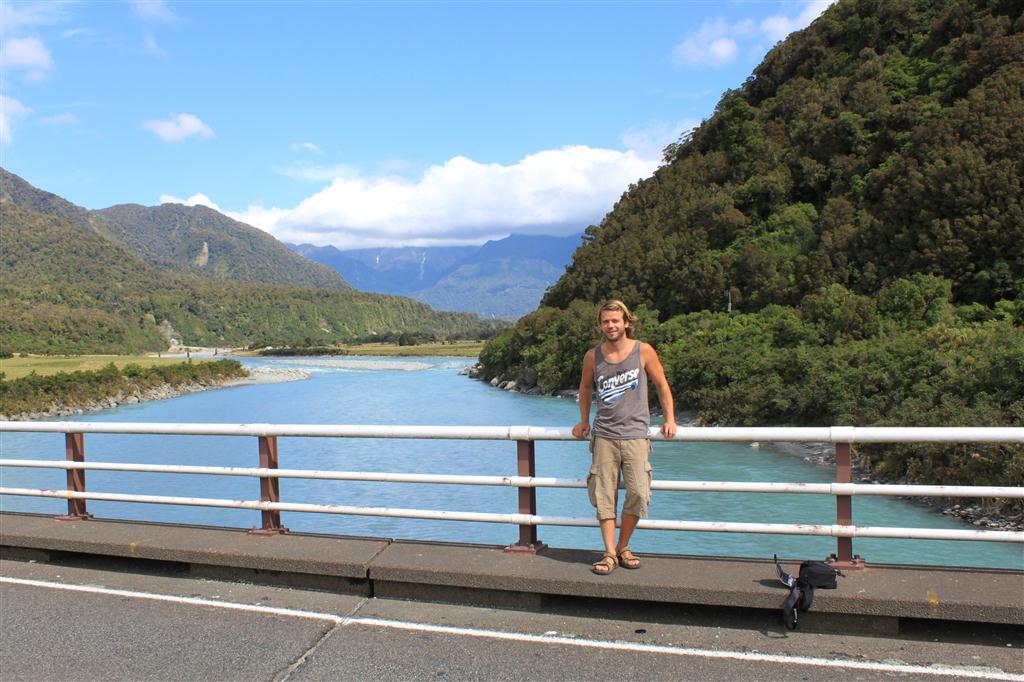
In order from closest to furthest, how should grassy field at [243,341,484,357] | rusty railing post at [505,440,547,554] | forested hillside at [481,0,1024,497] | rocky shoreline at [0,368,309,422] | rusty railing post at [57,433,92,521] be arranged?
rusty railing post at [505,440,547,554] → rusty railing post at [57,433,92,521] → forested hillside at [481,0,1024,497] → rocky shoreline at [0,368,309,422] → grassy field at [243,341,484,357]

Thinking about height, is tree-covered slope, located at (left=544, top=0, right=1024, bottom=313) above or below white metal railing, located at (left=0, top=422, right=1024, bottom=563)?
above

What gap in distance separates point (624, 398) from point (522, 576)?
1.36 m

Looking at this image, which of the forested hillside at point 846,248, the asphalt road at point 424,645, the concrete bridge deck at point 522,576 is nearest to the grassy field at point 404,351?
the forested hillside at point 846,248

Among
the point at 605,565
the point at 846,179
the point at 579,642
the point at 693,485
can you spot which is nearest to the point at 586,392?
the point at 693,485

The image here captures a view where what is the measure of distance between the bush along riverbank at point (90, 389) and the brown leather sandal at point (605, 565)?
5788 cm

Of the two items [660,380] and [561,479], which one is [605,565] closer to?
[561,479]

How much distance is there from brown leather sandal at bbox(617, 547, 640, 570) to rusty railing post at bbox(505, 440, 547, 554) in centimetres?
63

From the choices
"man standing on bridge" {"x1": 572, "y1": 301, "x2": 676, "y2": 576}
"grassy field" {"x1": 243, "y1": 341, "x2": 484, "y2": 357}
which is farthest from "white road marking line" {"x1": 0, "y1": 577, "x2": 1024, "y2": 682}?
"grassy field" {"x1": 243, "y1": 341, "x2": 484, "y2": 357}

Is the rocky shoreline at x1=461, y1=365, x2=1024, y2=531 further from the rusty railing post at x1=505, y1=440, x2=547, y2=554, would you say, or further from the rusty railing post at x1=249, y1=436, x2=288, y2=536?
the rusty railing post at x1=249, y1=436, x2=288, y2=536

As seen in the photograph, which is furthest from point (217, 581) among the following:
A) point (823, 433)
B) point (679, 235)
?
point (679, 235)

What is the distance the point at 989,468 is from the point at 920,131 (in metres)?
45.5

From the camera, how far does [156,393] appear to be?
7188cm

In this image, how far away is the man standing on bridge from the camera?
5.66 metres

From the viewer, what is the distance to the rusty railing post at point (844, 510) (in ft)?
18.0
